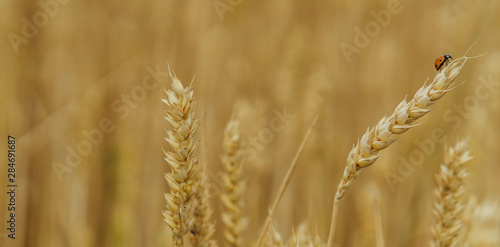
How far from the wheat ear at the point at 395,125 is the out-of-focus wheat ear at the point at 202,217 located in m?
0.25

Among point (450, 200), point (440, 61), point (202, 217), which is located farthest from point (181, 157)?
point (440, 61)

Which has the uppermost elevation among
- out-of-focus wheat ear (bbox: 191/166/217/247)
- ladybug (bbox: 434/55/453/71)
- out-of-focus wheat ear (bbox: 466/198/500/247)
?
ladybug (bbox: 434/55/453/71)

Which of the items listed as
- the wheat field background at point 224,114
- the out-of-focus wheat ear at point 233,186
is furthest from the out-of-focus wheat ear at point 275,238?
the wheat field background at point 224,114

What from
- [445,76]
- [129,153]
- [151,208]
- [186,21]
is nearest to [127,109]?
[129,153]

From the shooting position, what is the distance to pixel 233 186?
0.85 m

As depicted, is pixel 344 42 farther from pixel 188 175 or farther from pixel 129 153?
pixel 188 175

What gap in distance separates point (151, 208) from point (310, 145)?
576 mm

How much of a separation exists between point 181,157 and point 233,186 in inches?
9.3

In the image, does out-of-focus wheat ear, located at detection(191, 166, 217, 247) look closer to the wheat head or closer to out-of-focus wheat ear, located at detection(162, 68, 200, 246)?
out-of-focus wheat ear, located at detection(162, 68, 200, 246)

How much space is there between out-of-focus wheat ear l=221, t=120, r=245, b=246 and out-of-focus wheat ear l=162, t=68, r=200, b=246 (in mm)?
169

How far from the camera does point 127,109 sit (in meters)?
1.80

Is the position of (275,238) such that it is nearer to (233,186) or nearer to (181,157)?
(233,186)

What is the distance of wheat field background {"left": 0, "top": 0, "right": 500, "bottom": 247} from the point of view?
4.85ft

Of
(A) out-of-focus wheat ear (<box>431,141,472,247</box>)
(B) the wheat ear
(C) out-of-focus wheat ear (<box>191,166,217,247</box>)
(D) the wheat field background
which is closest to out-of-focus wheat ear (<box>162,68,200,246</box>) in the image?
(C) out-of-focus wheat ear (<box>191,166,217,247</box>)
